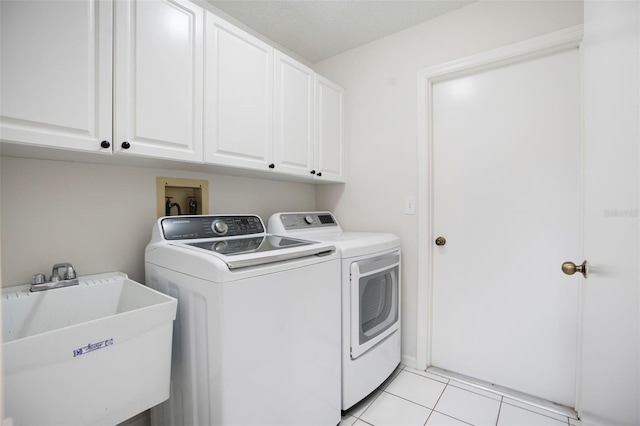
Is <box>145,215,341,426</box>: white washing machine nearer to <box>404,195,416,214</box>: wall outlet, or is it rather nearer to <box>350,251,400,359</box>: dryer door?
<box>350,251,400,359</box>: dryer door

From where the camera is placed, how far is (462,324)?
201cm

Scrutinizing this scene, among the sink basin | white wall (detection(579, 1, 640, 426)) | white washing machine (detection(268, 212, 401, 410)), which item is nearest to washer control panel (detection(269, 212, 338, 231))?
white washing machine (detection(268, 212, 401, 410))

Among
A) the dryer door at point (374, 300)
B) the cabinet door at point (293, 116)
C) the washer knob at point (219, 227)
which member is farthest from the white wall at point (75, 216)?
the dryer door at point (374, 300)

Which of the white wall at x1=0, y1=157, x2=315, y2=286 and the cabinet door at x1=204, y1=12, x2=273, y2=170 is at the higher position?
the cabinet door at x1=204, y1=12, x2=273, y2=170

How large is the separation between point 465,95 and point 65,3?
2.09 m

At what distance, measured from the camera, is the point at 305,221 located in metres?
2.14

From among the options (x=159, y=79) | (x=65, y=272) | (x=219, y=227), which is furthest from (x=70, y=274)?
(x=159, y=79)

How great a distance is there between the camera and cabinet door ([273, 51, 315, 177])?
6.02ft

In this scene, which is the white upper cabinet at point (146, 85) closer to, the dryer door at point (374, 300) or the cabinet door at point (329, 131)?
the cabinet door at point (329, 131)

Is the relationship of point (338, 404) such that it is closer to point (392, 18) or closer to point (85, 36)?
point (85, 36)

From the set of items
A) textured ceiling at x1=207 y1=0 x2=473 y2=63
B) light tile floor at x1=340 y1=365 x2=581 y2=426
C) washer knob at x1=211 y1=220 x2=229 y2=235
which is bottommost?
light tile floor at x1=340 y1=365 x2=581 y2=426

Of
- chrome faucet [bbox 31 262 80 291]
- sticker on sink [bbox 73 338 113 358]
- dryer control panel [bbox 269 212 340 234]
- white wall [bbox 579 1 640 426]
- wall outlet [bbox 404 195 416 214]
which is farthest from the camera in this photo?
wall outlet [bbox 404 195 416 214]

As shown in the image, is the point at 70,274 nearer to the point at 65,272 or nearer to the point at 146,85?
the point at 65,272

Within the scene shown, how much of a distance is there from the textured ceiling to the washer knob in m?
1.38
